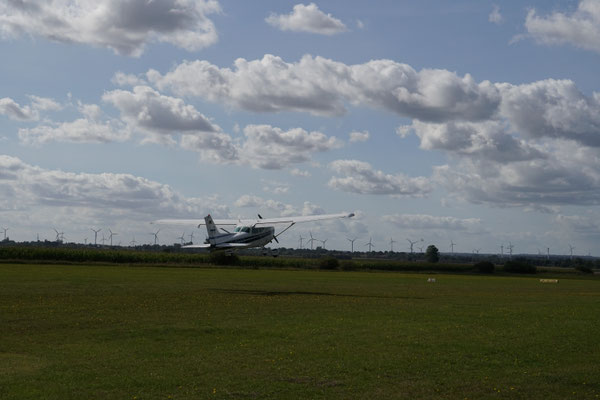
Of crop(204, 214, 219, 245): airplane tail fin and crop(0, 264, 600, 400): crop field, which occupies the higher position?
crop(204, 214, 219, 245): airplane tail fin

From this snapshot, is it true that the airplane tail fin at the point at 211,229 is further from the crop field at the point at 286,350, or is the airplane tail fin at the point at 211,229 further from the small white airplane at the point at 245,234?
the crop field at the point at 286,350

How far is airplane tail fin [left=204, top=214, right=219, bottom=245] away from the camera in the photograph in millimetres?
71438

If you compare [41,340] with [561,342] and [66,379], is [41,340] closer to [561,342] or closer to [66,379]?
[66,379]

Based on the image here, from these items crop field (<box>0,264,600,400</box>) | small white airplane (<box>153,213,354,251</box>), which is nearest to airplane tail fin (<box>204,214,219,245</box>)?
small white airplane (<box>153,213,354,251</box>)

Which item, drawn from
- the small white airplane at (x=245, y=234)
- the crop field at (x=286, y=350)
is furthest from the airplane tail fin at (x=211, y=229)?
the crop field at (x=286, y=350)

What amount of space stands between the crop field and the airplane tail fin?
133 feet

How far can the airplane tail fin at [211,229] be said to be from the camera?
234 feet

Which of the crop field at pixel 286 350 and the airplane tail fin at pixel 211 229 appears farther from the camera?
the airplane tail fin at pixel 211 229

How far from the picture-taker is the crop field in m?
13.6

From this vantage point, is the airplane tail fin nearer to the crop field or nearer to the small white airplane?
the small white airplane

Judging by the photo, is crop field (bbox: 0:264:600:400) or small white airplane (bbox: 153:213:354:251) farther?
small white airplane (bbox: 153:213:354:251)

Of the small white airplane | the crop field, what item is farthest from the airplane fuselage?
the crop field

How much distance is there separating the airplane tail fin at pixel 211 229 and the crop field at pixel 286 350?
4061 centimetres

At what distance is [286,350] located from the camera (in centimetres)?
1770
